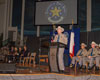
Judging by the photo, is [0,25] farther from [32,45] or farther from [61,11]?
[61,11]

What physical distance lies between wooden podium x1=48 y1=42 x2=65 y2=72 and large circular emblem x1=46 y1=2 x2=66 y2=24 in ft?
19.3

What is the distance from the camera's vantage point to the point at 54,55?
4418 mm

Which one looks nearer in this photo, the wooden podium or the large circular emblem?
the wooden podium

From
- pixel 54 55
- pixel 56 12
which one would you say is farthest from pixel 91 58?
pixel 56 12

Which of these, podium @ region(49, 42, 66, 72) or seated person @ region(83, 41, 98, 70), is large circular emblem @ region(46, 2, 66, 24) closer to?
seated person @ region(83, 41, 98, 70)

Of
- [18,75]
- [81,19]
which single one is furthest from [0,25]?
[18,75]

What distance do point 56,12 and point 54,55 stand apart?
638 cm

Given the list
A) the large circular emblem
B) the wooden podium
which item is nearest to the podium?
the wooden podium

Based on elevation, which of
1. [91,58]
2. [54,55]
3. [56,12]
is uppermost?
[56,12]

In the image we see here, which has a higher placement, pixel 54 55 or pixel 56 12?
pixel 56 12

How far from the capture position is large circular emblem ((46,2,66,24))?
1018 cm

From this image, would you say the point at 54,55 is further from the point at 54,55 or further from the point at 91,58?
the point at 91,58

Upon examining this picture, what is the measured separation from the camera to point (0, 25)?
14.2m

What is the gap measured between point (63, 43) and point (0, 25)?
1090 centimetres
